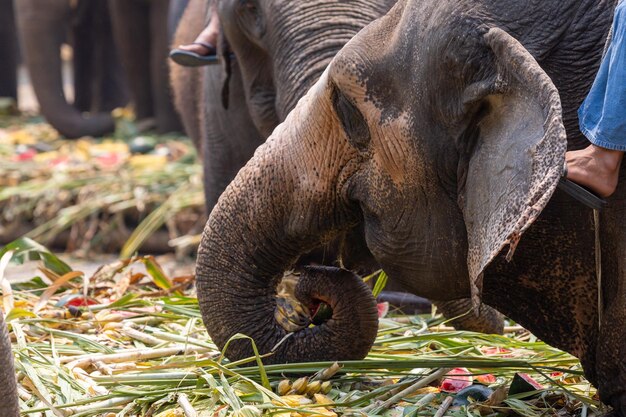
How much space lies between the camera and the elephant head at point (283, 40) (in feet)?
15.3

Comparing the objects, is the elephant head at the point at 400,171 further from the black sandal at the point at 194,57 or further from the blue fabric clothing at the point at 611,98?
the black sandal at the point at 194,57

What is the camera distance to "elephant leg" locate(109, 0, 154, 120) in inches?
461

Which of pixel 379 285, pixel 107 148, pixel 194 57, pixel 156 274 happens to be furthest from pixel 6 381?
pixel 107 148

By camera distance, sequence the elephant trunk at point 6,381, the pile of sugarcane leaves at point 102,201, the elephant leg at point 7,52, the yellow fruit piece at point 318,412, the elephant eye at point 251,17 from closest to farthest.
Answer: the elephant trunk at point 6,381 < the yellow fruit piece at point 318,412 < the elephant eye at point 251,17 < the pile of sugarcane leaves at point 102,201 < the elephant leg at point 7,52

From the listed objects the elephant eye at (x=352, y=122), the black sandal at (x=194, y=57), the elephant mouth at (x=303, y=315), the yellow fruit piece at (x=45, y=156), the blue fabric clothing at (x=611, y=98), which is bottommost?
the yellow fruit piece at (x=45, y=156)

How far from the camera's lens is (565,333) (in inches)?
125

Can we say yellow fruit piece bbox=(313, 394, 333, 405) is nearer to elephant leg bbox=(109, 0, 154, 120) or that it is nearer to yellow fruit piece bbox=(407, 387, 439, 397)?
yellow fruit piece bbox=(407, 387, 439, 397)

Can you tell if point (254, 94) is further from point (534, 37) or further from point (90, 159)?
point (90, 159)

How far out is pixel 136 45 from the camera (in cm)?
1181

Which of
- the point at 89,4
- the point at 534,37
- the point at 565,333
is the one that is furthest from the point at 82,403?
the point at 89,4

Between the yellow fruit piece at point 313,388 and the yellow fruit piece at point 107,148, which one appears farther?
the yellow fruit piece at point 107,148

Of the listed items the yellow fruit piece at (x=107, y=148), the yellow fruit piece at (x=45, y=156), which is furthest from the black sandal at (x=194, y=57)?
the yellow fruit piece at (x=107, y=148)

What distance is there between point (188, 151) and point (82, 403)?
6.65 metres

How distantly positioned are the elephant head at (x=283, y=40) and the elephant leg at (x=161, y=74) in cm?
579
